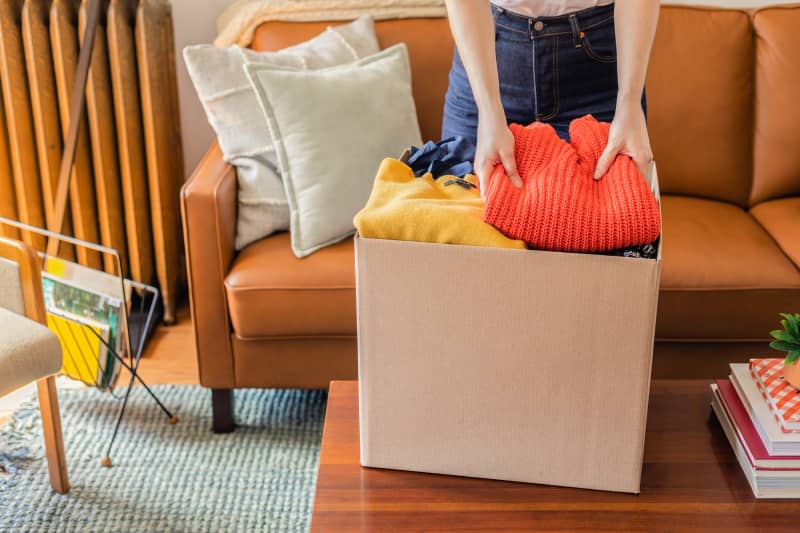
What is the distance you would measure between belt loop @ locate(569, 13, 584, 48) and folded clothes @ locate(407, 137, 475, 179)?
331 millimetres

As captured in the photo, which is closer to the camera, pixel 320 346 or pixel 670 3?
pixel 320 346

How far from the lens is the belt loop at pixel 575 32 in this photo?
1.38m

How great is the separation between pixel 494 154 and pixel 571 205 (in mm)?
163

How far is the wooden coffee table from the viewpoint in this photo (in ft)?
3.39

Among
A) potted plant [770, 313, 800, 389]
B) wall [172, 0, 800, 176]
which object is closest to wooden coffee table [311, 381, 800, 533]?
potted plant [770, 313, 800, 389]

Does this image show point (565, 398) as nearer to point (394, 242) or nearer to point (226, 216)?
point (394, 242)

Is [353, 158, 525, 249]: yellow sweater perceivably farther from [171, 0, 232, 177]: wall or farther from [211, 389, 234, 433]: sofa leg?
[171, 0, 232, 177]: wall

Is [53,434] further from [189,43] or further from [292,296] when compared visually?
[189,43]

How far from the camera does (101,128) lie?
224 centimetres

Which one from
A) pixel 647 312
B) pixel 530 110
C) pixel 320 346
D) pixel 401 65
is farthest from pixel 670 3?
pixel 647 312

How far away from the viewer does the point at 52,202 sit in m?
2.28

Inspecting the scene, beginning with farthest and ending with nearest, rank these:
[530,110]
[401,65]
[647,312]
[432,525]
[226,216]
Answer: [401,65]
[226,216]
[530,110]
[432,525]
[647,312]

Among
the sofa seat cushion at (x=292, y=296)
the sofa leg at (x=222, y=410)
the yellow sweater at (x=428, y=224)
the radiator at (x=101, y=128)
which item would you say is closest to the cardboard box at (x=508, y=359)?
the yellow sweater at (x=428, y=224)

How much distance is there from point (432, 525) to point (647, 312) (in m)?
0.36
